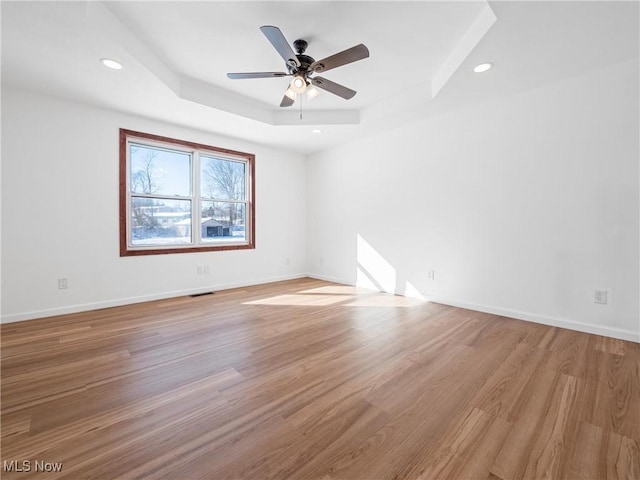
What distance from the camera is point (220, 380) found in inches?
71.6

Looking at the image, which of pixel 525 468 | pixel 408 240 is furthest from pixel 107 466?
pixel 408 240

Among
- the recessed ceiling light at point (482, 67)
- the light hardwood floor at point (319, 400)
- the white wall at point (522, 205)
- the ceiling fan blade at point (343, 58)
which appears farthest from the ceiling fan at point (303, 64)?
the light hardwood floor at point (319, 400)

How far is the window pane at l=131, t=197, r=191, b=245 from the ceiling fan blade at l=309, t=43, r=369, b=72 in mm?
2879

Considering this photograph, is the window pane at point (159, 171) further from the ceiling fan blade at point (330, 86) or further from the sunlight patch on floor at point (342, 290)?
the ceiling fan blade at point (330, 86)

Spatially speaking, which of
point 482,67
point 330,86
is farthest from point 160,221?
point 482,67

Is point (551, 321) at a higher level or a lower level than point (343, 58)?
lower

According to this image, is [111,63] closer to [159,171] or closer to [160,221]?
[159,171]

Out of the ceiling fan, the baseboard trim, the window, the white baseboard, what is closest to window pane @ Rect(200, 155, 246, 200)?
the window

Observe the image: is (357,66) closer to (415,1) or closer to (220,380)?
(415,1)

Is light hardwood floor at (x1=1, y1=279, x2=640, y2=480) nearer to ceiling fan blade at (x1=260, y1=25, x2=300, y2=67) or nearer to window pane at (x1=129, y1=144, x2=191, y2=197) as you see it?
window pane at (x1=129, y1=144, x2=191, y2=197)

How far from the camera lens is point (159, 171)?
395 cm

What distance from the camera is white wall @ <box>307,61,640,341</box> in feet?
8.14

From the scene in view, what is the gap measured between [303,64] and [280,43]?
382mm

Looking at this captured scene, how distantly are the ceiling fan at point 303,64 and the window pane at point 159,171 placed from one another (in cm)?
217
